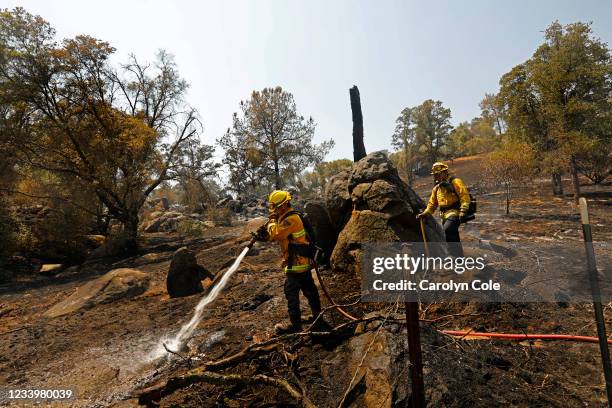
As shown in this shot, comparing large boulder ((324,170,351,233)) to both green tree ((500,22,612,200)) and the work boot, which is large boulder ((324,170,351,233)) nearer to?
the work boot

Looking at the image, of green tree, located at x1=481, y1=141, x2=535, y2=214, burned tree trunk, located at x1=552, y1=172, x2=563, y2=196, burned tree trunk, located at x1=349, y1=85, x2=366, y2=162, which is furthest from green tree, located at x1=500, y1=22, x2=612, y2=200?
burned tree trunk, located at x1=349, y1=85, x2=366, y2=162

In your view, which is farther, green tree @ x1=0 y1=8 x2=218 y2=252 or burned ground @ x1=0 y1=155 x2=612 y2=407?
green tree @ x1=0 y1=8 x2=218 y2=252

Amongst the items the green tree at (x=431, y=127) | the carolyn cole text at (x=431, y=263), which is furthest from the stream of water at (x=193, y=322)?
the green tree at (x=431, y=127)

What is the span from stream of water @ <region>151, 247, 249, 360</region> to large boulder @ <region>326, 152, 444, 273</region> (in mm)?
2461

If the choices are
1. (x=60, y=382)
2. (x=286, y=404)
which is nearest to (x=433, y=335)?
(x=286, y=404)

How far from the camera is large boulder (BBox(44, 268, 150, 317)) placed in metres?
7.61

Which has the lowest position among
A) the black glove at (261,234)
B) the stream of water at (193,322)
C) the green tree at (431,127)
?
the stream of water at (193,322)

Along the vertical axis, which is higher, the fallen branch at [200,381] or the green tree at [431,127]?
the green tree at [431,127]

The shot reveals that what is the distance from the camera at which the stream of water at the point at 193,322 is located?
16.6 ft

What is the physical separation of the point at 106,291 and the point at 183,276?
6.63 ft

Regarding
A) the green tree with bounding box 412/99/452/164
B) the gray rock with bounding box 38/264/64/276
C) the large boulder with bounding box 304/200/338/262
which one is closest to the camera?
the large boulder with bounding box 304/200/338/262

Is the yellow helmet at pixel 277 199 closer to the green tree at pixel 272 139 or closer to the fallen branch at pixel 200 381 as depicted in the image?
the fallen branch at pixel 200 381

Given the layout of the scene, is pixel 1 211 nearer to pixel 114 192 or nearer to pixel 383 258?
pixel 114 192

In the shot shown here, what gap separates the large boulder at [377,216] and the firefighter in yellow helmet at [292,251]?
2.47 m
